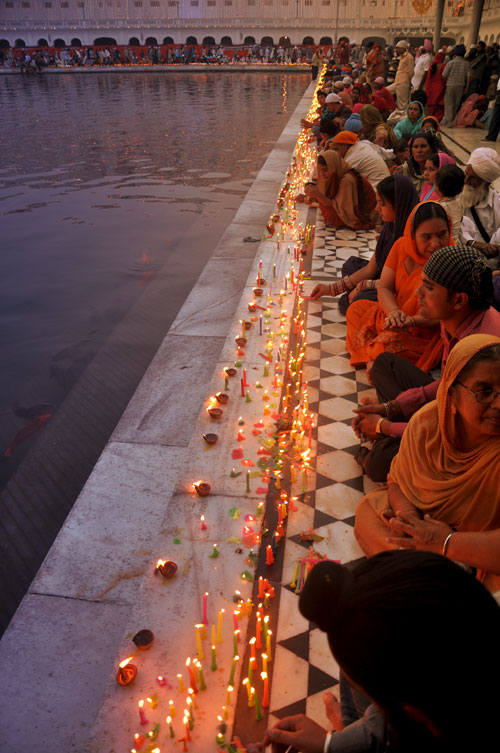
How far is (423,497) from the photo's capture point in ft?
5.97

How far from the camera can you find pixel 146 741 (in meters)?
1.54

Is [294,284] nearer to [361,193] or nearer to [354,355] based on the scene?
[354,355]

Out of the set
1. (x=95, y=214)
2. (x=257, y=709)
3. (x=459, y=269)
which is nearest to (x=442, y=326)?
(x=459, y=269)

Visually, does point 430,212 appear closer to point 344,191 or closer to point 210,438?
point 210,438

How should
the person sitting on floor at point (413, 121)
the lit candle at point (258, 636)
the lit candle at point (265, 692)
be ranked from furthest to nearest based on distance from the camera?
the person sitting on floor at point (413, 121) < the lit candle at point (258, 636) < the lit candle at point (265, 692)

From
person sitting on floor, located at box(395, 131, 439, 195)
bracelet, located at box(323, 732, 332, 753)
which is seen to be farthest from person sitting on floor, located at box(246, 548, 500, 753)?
person sitting on floor, located at box(395, 131, 439, 195)

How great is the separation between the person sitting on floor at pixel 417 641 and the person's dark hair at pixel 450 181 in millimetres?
3333

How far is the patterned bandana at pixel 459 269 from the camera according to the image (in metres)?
2.04

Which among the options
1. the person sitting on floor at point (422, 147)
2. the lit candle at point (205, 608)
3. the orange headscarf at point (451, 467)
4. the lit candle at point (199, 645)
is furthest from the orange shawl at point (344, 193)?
the lit candle at point (199, 645)

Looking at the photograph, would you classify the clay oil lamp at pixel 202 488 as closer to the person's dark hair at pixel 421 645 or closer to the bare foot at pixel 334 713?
the bare foot at pixel 334 713

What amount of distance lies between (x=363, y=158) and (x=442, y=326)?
163 inches

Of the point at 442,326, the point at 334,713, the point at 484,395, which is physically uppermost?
the point at 484,395

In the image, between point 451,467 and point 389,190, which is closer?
point 451,467

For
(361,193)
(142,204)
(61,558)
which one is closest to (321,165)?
(361,193)
